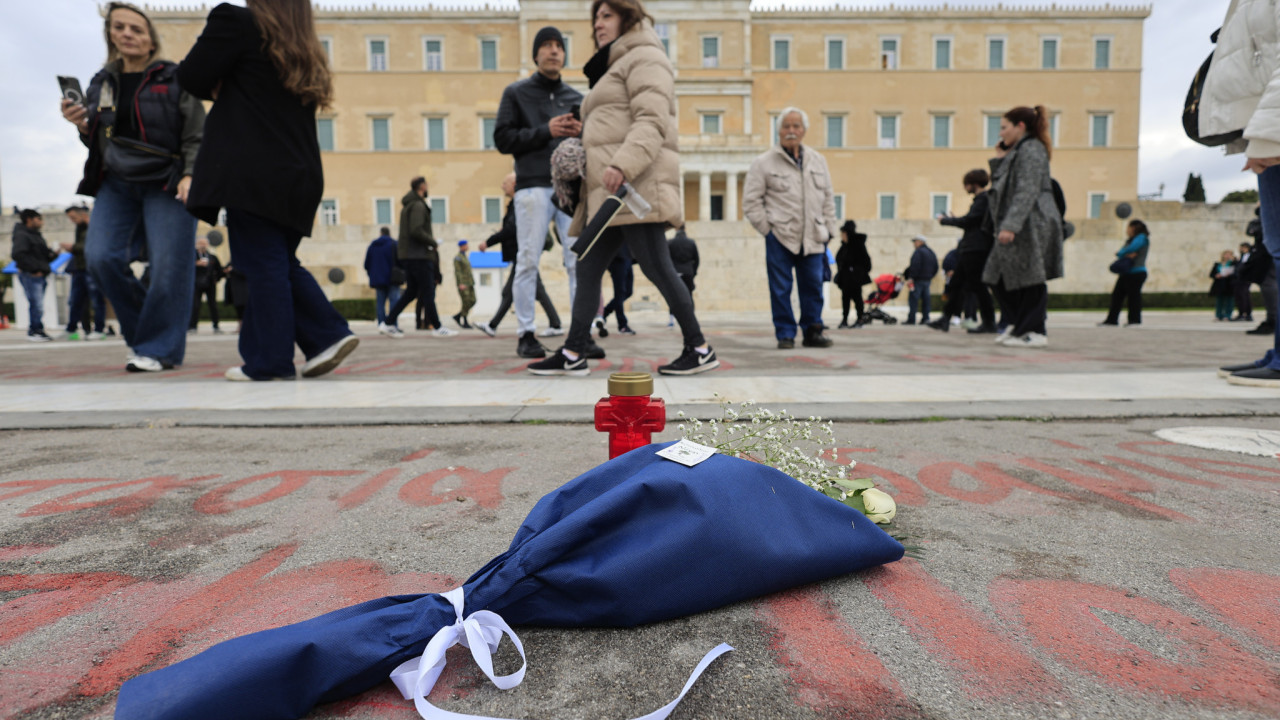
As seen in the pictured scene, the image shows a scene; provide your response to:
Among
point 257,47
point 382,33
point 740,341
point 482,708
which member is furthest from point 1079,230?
point 382,33

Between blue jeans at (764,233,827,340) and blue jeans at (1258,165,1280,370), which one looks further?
blue jeans at (764,233,827,340)

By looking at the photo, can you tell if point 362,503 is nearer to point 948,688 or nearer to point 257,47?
point 948,688

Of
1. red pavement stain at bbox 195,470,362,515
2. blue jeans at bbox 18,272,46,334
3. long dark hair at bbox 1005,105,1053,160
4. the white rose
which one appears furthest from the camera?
blue jeans at bbox 18,272,46,334

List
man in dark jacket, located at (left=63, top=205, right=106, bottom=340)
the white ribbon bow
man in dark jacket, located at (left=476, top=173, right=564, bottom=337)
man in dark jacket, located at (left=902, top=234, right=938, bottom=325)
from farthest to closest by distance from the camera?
1. man in dark jacket, located at (left=902, top=234, right=938, bottom=325)
2. man in dark jacket, located at (left=63, top=205, right=106, bottom=340)
3. man in dark jacket, located at (left=476, top=173, right=564, bottom=337)
4. the white ribbon bow

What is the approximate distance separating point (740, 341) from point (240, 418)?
16.7 feet

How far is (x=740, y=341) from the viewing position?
7.21 m

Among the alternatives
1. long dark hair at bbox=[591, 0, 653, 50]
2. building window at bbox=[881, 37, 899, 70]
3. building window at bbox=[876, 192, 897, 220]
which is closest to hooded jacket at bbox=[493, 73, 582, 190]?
long dark hair at bbox=[591, 0, 653, 50]

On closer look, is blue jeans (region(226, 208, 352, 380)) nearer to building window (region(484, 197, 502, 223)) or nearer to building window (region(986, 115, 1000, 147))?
building window (region(484, 197, 502, 223))

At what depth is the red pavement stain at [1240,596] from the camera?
1062 mm

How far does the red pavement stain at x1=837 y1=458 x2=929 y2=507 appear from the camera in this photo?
1.75 m

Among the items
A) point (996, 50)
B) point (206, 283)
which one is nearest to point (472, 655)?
point (206, 283)

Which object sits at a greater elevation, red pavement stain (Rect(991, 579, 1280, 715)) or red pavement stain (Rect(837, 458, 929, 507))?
red pavement stain (Rect(991, 579, 1280, 715))

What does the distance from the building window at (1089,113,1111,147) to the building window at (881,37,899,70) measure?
10.6 m

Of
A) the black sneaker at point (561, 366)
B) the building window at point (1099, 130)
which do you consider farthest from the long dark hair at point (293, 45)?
the building window at point (1099, 130)
